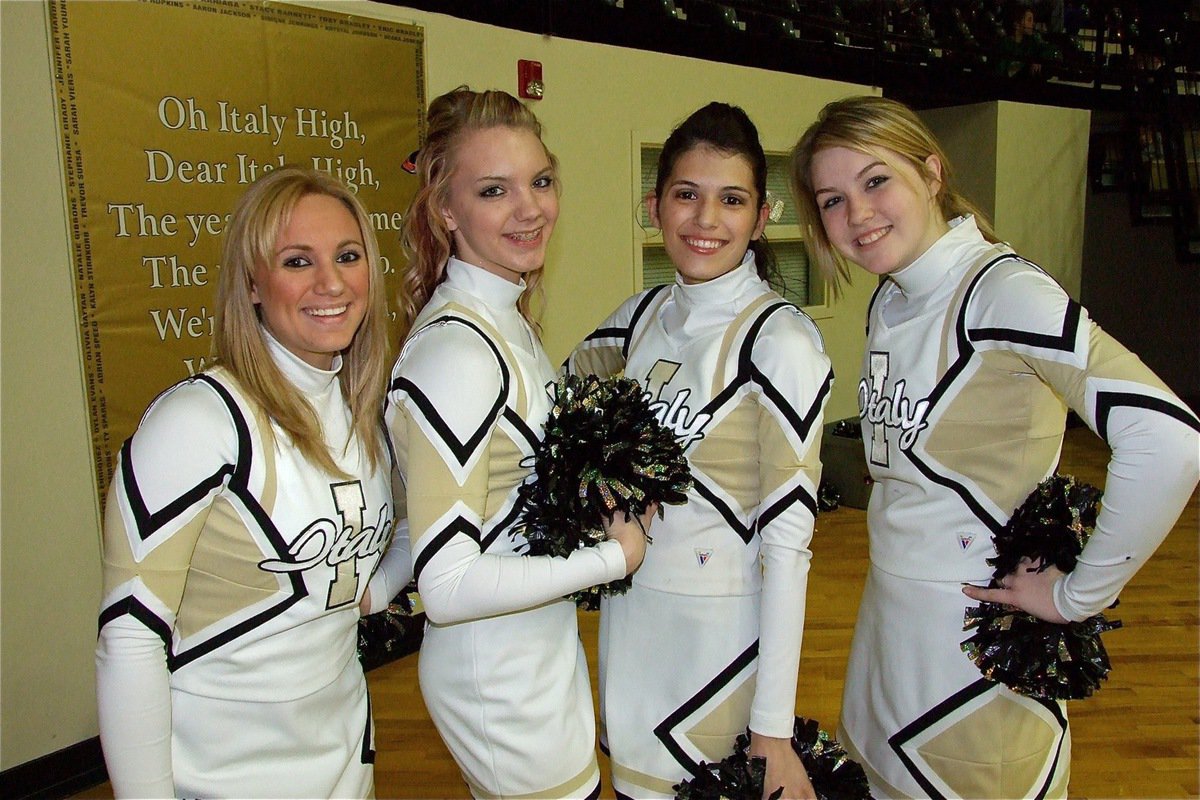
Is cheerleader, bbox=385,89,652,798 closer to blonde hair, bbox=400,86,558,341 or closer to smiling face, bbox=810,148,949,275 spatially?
blonde hair, bbox=400,86,558,341

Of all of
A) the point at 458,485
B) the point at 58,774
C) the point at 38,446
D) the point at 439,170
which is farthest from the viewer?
the point at 58,774

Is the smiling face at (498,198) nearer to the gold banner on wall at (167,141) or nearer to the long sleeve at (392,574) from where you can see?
the long sleeve at (392,574)

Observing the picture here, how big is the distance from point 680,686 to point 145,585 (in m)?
0.86

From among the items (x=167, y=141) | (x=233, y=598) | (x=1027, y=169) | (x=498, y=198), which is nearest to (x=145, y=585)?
(x=233, y=598)

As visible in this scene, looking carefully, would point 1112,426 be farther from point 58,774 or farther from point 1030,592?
point 58,774

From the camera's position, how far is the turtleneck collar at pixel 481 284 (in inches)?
56.5

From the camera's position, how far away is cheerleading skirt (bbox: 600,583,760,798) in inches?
58.1

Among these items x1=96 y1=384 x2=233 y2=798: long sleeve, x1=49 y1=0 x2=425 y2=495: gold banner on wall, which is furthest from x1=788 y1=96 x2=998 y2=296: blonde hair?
x1=49 y1=0 x2=425 y2=495: gold banner on wall

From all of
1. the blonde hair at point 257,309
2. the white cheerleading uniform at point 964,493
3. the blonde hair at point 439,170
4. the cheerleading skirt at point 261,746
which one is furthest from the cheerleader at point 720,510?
the blonde hair at point 257,309

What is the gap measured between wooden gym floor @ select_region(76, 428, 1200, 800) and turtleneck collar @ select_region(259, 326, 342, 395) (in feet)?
5.77

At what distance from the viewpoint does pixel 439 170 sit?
A: 1.48 m

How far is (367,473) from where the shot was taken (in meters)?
1.37

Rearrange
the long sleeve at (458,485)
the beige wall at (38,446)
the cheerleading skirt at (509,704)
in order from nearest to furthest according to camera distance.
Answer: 1. the long sleeve at (458,485)
2. the cheerleading skirt at (509,704)
3. the beige wall at (38,446)

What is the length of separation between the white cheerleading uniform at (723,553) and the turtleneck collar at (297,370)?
1.87ft
